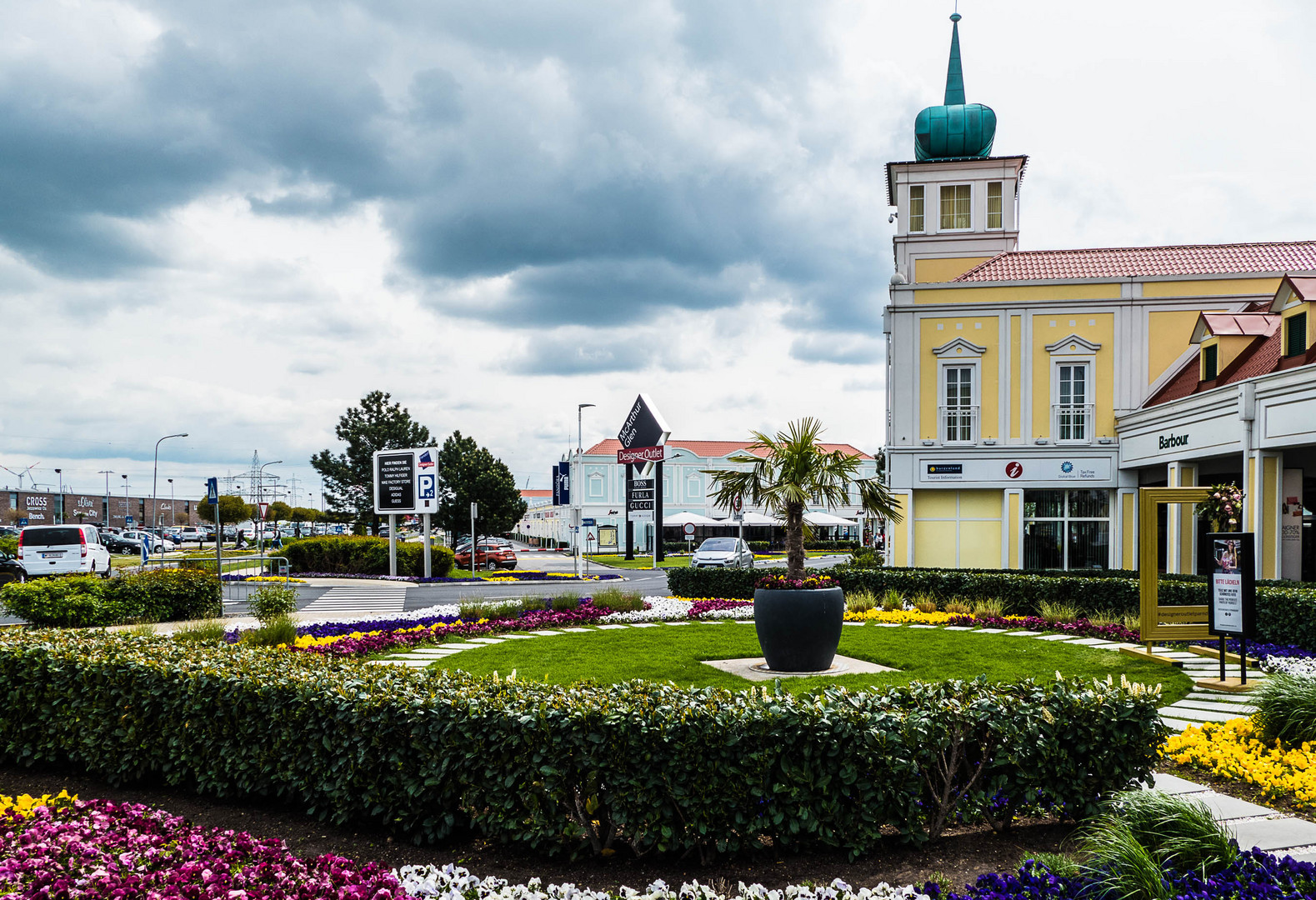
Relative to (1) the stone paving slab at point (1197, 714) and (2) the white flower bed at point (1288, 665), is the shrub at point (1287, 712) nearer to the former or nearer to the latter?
(1) the stone paving slab at point (1197, 714)

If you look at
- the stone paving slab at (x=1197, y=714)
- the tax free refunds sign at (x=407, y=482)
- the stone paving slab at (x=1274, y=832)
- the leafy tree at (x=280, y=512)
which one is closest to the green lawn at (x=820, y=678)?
the stone paving slab at (x=1197, y=714)

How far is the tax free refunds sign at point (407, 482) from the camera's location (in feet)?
109

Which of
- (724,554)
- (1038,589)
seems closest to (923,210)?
(724,554)

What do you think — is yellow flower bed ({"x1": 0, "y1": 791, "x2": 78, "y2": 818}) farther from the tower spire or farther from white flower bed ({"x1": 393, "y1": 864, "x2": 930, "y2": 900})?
the tower spire

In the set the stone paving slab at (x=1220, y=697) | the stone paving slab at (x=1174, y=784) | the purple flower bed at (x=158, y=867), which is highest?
the purple flower bed at (x=158, y=867)

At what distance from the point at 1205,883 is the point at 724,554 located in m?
26.8

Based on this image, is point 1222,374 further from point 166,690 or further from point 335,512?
point 335,512

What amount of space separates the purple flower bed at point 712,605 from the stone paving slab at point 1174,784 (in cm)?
1141

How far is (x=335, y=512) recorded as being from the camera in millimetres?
55562

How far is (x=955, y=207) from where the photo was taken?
2820 cm

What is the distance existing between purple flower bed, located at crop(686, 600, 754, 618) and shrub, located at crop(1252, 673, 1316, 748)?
439 inches

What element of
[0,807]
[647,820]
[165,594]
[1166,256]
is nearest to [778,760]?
[647,820]

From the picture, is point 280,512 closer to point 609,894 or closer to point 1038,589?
point 1038,589

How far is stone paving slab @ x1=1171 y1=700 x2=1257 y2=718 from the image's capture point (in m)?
7.99
